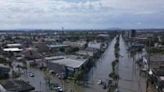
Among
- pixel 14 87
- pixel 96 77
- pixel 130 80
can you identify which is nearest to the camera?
pixel 14 87

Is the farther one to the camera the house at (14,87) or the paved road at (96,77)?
the paved road at (96,77)

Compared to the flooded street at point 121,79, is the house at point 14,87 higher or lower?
higher

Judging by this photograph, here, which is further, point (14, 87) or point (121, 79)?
point (121, 79)

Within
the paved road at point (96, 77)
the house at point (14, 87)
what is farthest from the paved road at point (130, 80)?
the house at point (14, 87)

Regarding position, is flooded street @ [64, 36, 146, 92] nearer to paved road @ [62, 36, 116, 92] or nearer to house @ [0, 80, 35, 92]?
paved road @ [62, 36, 116, 92]

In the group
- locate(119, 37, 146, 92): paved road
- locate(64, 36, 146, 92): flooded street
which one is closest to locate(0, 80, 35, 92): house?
locate(64, 36, 146, 92): flooded street

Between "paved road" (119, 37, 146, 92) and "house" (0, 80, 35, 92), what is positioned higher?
"house" (0, 80, 35, 92)

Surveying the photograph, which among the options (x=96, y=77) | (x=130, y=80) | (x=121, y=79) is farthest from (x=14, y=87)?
(x=130, y=80)

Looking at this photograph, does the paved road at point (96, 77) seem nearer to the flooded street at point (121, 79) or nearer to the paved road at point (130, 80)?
the flooded street at point (121, 79)

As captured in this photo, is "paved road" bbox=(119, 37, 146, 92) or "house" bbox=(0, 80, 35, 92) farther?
"paved road" bbox=(119, 37, 146, 92)

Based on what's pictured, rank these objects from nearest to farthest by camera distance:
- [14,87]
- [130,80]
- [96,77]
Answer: [14,87]
[130,80]
[96,77]

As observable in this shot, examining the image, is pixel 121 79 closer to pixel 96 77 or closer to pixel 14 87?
pixel 96 77

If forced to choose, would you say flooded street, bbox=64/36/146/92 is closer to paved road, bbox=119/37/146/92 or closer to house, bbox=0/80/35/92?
paved road, bbox=119/37/146/92
